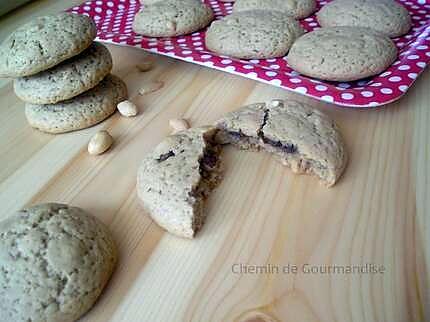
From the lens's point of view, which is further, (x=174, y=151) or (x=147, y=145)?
(x=147, y=145)

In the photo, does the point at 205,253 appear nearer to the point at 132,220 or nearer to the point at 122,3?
the point at 132,220

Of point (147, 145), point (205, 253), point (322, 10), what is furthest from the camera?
point (322, 10)

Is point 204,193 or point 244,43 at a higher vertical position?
point 244,43

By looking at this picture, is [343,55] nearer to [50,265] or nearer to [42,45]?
[42,45]

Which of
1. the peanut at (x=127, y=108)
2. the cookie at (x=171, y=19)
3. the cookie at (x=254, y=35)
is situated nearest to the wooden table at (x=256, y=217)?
the peanut at (x=127, y=108)

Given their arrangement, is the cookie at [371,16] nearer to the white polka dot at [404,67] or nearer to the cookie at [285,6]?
the cookie at [285,6]

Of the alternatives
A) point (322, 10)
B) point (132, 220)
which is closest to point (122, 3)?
point (322, 10)

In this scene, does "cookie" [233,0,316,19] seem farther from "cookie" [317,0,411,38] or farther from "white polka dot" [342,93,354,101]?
"white polka dot" [342,93,354,101]

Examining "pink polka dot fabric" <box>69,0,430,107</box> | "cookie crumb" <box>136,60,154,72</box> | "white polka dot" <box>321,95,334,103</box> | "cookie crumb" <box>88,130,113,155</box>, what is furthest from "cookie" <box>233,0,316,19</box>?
"cookie crumb" <box>88,130,113,155</box>
